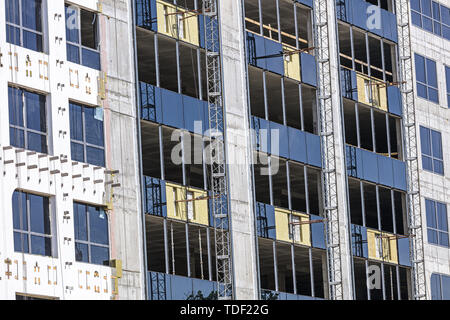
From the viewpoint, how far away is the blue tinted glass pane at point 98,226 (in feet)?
160

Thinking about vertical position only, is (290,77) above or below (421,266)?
above

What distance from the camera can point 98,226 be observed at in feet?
162

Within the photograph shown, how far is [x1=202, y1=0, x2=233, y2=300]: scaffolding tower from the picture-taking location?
55812 millimetres

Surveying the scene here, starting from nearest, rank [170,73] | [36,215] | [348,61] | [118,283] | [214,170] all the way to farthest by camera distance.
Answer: [36,215]
[118,283]
[214,170]
[170,73]
[348,61]

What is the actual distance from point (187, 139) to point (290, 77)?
30.0ft

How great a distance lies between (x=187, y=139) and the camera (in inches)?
2202

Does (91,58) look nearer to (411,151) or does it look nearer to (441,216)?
(411,151)

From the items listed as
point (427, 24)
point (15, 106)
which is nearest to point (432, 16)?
point (427, 24)

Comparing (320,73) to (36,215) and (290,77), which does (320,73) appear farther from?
(36,215)

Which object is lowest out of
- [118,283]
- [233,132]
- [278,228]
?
[118,283]

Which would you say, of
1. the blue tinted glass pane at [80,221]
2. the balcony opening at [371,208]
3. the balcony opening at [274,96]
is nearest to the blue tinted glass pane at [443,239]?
the balcony opening at [371,208]

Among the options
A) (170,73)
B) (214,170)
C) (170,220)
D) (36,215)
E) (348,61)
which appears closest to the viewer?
(36,215)

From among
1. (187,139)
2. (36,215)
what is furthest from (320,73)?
(36,215)

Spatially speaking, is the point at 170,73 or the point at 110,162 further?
the point at 170,73
